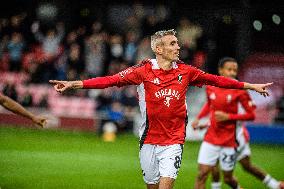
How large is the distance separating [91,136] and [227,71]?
447 inches

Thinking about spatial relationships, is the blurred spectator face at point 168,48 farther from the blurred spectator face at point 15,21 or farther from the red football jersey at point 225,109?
the blurred spectator face at point 15,21

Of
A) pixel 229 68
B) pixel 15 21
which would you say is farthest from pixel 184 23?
pixel 229 68

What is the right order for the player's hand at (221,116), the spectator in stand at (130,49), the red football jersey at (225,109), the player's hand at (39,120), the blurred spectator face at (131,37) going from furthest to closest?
the blurred spectator face at (131,37) < the spectator in stand at (130,49) < the red football jersey at (225,109) < the player's hand at (221,116) < the player's hand at (39,120)

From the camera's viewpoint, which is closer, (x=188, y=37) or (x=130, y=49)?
(x=188, y=37)

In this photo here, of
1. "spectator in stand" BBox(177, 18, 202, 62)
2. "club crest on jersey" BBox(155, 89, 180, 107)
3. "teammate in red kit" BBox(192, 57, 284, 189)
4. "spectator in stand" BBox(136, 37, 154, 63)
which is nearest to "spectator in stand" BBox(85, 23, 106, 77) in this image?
"spectator in stand" BBox(136, 37, 154, 63)

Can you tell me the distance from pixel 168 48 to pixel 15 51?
18.0 m

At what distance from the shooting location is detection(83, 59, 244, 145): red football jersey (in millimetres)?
8977

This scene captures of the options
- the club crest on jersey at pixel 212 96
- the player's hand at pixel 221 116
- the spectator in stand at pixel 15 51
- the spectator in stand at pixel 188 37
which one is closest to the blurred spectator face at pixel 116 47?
the spectator in stand at pixel 188 37

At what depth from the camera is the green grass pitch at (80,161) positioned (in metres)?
13.3

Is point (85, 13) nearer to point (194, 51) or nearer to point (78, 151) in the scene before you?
point (194, 51)

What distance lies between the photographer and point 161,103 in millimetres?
8984

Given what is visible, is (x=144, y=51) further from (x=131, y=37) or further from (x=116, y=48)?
(x=116, y=48)

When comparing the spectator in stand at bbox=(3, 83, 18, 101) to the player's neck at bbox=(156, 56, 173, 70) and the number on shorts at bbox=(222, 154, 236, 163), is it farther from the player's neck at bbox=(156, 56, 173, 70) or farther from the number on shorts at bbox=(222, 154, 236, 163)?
the player's neck at bbox=(156, 56, 173, 70)

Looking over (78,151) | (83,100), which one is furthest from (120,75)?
(83,100)
